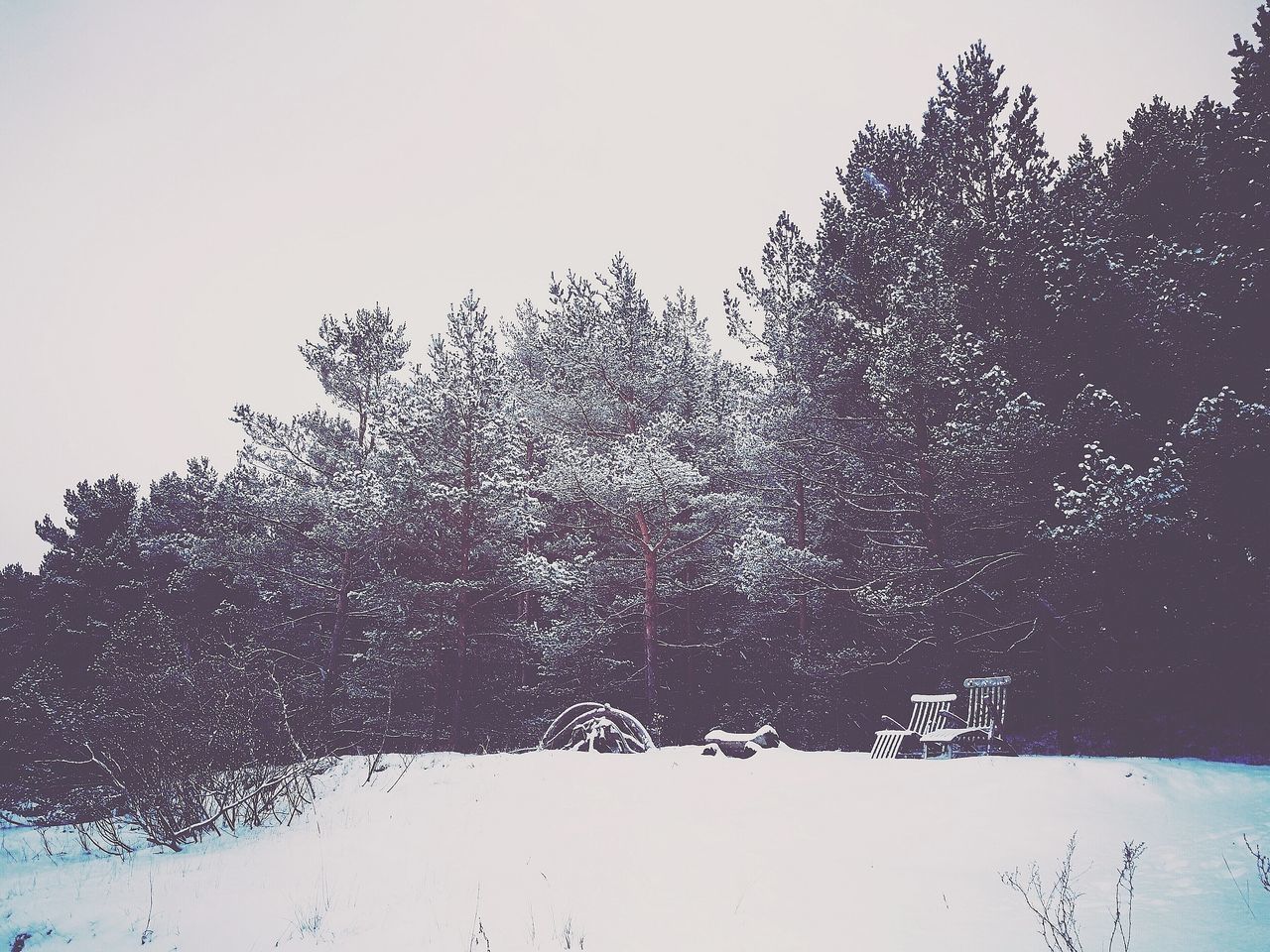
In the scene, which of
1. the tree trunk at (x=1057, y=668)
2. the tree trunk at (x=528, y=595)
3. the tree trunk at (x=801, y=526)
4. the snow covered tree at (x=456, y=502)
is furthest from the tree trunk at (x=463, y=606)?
the tree trunk at (x=1057, y=668)

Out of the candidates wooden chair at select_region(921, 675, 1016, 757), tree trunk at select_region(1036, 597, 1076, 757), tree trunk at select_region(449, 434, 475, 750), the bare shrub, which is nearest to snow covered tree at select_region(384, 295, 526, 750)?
tree trunk at select_region(449, 434, 475, 750)

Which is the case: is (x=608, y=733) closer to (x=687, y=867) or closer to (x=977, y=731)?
(x=977, y=731)

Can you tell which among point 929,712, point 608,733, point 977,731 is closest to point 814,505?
point 929,712

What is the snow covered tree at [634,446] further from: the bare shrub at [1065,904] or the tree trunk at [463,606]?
the bare shrub at [1065,904]

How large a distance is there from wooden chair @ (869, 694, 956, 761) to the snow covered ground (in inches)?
102

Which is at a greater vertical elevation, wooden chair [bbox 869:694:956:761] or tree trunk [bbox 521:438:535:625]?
tree trunk [bbox 521:438:535:625]

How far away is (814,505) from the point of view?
13930mm

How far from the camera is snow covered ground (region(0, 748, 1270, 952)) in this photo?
3061mm

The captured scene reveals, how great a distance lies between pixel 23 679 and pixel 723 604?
700 inches

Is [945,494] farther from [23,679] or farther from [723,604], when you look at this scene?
[23,679]

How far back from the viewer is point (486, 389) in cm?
1309

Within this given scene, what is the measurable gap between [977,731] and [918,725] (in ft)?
4.31

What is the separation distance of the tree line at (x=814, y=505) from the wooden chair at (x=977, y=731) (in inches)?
44.0

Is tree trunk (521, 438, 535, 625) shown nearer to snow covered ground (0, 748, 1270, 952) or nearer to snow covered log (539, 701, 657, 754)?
snow covered log (539, 701, 657, 754)
